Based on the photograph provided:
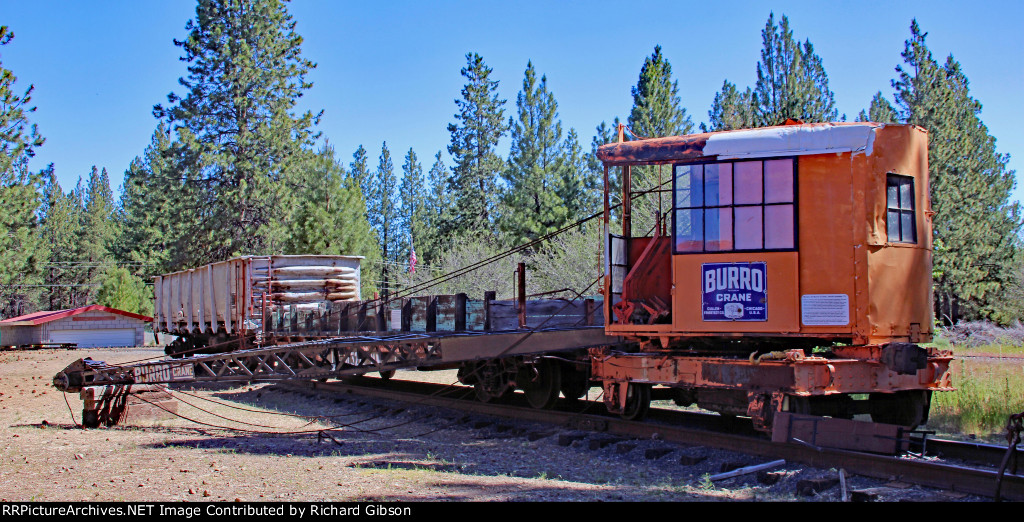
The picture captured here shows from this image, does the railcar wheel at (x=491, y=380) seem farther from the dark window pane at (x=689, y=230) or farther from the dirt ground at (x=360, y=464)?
the dark window pane at (x=689, y=230)

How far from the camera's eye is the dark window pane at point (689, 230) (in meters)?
8.66

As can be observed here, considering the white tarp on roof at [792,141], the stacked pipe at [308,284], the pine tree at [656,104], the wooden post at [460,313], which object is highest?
the pine tree at [656,104]

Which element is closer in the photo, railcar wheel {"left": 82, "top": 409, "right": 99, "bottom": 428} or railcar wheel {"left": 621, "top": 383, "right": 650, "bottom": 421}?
railcar wheel {"left": 621, "top": 383, "right": 650, "bottom": 421}

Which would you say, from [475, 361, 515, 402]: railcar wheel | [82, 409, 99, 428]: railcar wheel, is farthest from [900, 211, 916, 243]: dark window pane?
[82, 409, 99, 428]: railcar wheel

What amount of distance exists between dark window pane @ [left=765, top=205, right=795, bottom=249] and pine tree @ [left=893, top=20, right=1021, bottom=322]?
39692 mm

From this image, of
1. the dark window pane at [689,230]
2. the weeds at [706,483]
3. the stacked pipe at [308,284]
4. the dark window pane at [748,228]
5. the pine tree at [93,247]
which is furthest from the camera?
the pine tree at [93,247]

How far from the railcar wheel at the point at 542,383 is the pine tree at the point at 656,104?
112 ft

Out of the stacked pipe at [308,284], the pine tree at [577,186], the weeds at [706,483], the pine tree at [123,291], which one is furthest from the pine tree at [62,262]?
the weeds at [706,483]

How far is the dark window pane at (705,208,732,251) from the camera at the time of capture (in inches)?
336

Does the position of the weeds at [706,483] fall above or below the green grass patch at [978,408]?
below

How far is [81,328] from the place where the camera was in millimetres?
52406

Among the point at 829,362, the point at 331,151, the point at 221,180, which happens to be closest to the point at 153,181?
the point at 221,180

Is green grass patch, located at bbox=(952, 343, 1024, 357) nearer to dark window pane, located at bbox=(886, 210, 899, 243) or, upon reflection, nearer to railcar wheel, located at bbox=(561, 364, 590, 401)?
railcar wheel, located at bbox=(561, 364, 590, 401)
